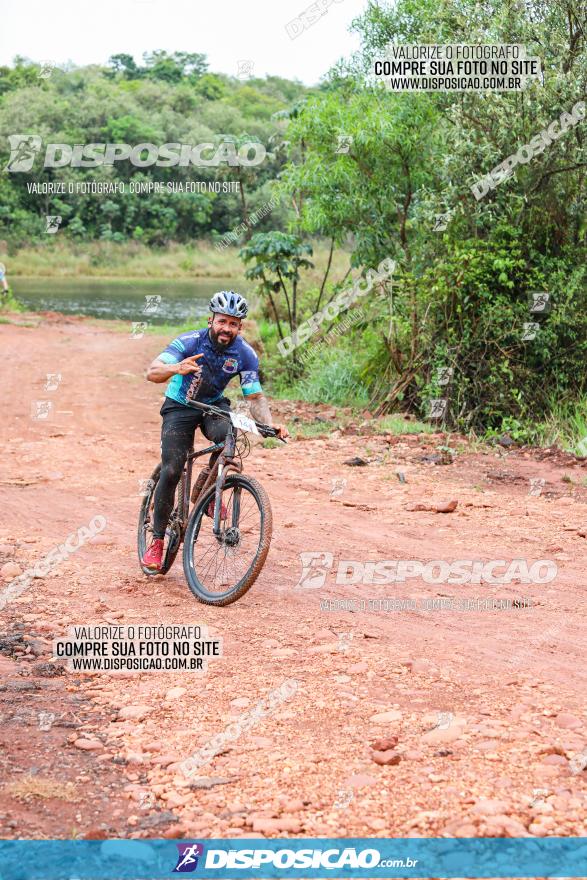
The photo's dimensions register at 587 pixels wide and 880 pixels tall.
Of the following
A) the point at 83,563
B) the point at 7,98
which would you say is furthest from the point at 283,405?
the point at 7,98

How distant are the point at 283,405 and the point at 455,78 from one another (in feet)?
17.8

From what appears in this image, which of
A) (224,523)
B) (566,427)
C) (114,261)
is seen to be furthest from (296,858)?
(114,261)

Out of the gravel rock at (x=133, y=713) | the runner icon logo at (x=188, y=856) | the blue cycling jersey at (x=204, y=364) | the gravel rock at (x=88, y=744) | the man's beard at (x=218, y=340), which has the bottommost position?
the gravel rock at (x=133, y=713)

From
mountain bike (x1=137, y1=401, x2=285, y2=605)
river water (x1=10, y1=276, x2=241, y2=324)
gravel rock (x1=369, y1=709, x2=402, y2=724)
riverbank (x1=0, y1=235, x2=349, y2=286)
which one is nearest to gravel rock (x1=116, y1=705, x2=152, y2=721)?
gravel rock (x1=369, y1=709, x2=402, y2=724)

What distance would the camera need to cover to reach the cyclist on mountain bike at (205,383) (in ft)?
21.9

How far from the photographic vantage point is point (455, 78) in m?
13.3

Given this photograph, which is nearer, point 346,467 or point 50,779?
point 50,779

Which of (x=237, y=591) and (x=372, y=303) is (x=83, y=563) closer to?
(x=237, y=591)

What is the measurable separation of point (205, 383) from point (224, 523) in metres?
1.00

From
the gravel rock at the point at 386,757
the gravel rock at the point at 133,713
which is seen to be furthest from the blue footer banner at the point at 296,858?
the gravel rock at the point at 133,713

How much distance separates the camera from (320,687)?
5168mm

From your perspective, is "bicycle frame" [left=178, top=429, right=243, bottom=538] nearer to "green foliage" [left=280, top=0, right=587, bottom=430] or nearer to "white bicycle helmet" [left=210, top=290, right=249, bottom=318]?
"white bicycle helmet" [left=210, top=290, right=249, bottom=318]

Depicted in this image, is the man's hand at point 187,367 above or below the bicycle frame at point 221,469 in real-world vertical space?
above

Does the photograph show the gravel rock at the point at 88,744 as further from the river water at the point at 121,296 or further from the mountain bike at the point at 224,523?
the river water at the point at 121,296
